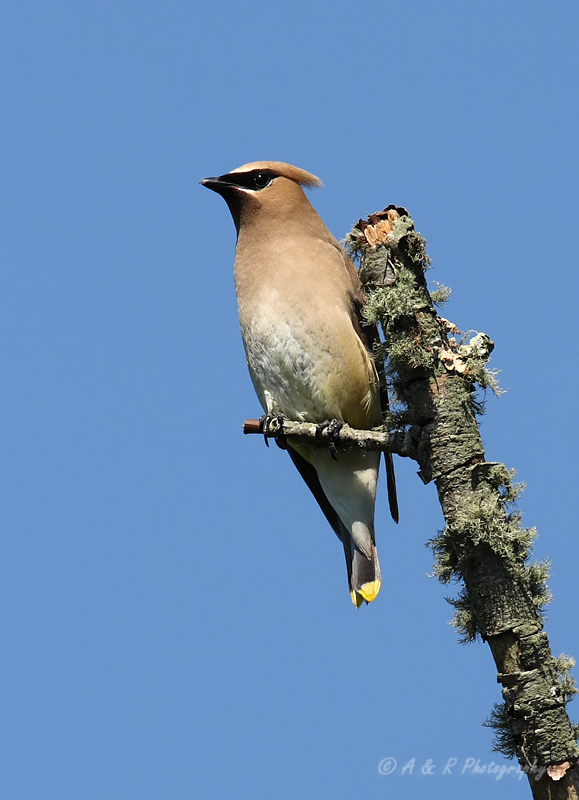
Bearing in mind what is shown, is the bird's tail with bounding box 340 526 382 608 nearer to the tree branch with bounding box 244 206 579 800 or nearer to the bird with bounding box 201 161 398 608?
the bird with bounding box 201 161 398 608

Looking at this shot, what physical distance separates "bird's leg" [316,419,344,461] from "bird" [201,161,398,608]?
19 mm

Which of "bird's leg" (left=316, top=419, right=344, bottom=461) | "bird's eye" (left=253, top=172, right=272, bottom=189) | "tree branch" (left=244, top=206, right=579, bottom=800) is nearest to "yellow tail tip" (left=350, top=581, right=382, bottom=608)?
"bird's leg" (left=316, top=419, right=344, bottom=461)

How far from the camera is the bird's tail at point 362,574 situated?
5547 mm

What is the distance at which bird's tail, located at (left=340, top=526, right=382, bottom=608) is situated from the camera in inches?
218

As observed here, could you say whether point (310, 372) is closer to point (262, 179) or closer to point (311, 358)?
point (311, 358)

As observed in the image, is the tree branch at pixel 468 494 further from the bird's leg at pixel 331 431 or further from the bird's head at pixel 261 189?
the bird's head at pixel 261 189

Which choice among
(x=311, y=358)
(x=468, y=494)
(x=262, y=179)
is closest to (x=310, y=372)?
(x=311, y=358)

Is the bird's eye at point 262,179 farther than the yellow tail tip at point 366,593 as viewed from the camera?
Yes

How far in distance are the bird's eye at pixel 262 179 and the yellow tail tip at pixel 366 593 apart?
2287 mm

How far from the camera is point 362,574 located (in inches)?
221

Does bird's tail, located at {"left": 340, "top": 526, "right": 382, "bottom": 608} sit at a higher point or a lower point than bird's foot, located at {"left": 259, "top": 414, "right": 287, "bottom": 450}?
lower

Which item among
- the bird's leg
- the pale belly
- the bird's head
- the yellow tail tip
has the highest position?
the bird's head

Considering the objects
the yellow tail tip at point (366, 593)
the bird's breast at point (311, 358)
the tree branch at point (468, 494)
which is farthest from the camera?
the yellow tail tip at point (366, 593)

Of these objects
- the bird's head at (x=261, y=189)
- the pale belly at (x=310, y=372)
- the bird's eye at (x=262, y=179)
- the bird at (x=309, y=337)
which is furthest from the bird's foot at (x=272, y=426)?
the bird's eye at (x=262, y=179)
